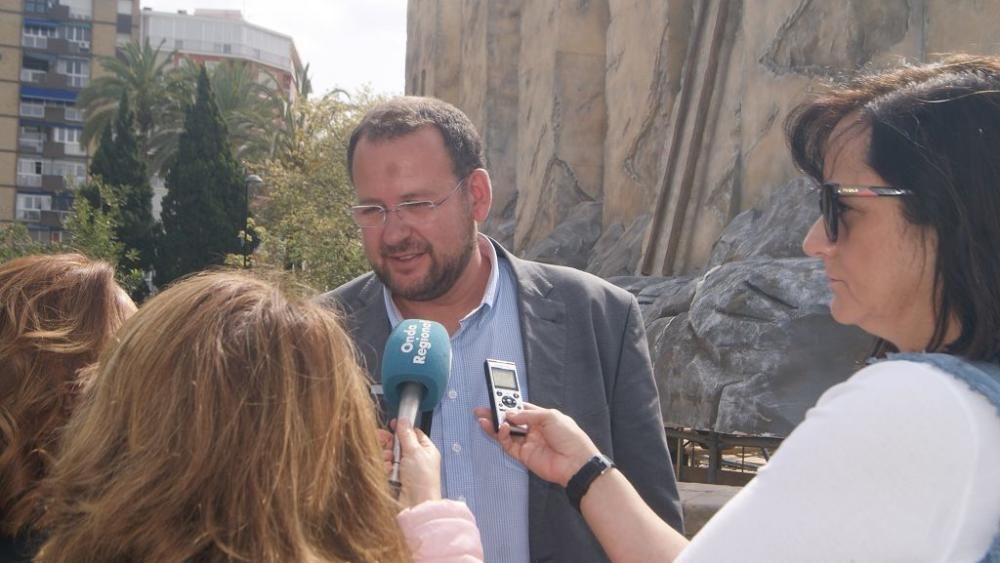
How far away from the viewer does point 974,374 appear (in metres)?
1.50

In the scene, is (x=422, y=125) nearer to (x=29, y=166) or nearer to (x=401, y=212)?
(x=401, y=212)

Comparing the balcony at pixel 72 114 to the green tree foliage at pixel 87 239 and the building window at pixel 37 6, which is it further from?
the green tree foliage at pixel 87 239

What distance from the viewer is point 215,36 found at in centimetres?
8294

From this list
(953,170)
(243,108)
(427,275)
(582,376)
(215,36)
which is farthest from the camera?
(215,36)

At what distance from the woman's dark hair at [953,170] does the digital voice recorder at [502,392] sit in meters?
0.92

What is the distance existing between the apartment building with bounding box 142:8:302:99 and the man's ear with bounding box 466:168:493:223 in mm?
79253

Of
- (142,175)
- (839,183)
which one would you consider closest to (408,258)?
(839,183)

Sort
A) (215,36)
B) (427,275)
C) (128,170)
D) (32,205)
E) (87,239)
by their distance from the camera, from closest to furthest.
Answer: (427,275), (87,239), (128,170), (32,205), (215,36)

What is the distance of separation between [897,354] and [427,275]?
1735mm

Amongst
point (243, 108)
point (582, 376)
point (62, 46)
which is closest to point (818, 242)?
point (582, 376)

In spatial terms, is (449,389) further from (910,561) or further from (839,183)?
(910,561)

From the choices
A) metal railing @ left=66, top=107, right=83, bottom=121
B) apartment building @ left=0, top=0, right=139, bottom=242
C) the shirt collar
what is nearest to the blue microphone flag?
the shirt collar

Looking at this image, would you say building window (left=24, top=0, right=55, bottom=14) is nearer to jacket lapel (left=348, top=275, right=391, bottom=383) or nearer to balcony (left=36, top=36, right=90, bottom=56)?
balcony (left=36, top=36, right=90, bottom=56)

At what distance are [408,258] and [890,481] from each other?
1.89 metres
